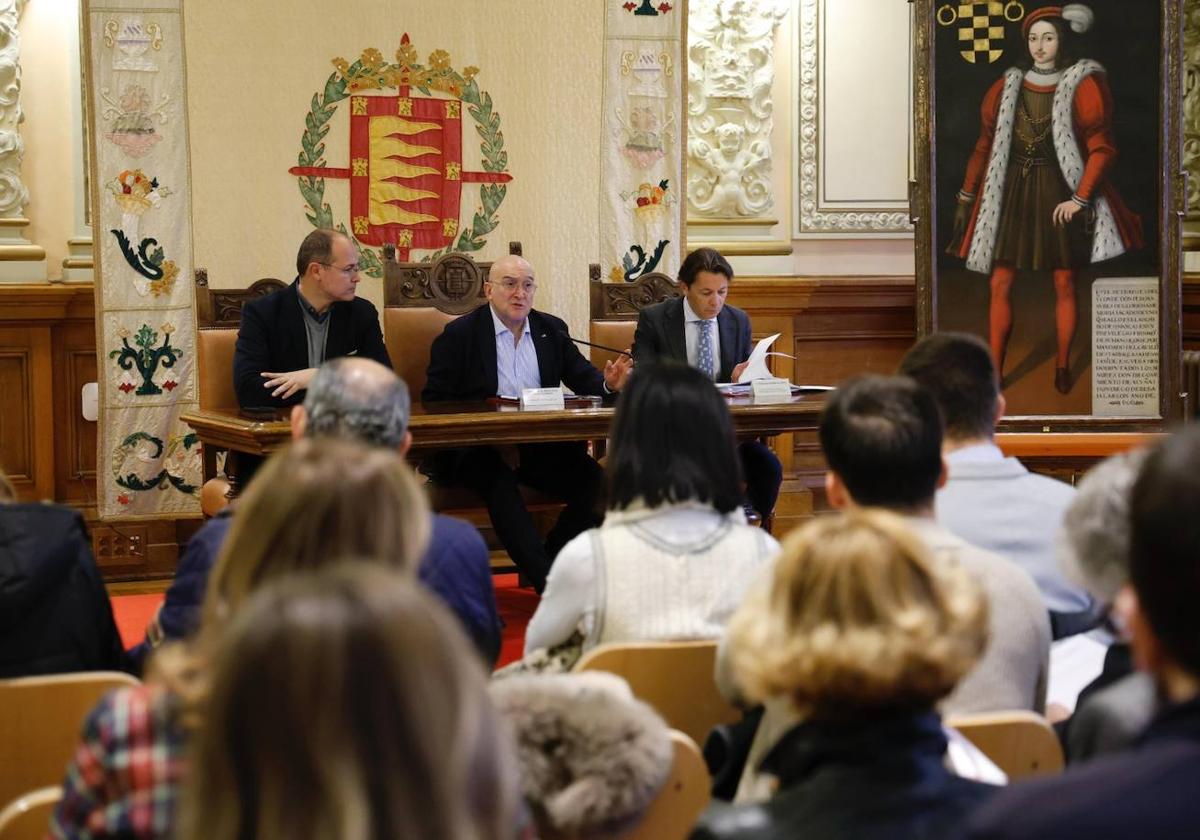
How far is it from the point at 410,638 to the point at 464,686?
0.06 m

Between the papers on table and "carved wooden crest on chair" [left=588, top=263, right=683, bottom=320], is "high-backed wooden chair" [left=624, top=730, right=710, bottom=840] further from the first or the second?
"carved wooden crest on chair" [left=588, top=263, right=683, bottom=320]

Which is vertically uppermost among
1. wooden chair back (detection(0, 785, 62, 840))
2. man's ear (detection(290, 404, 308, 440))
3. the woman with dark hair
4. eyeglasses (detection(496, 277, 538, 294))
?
the woman with dark hair

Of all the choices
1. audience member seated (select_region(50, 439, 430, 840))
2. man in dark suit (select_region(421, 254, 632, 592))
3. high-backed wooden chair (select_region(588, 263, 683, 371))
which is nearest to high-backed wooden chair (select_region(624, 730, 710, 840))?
audience member seated (select_region(50, 439, 430, 840))

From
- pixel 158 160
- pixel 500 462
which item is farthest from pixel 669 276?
pixel 158 160

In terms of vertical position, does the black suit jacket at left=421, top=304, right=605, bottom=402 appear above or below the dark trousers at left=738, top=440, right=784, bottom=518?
above

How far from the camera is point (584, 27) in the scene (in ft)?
20.5

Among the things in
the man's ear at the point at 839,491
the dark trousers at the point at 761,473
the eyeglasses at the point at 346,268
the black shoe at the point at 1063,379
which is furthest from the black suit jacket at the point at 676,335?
the man's ear at the point at 839,491

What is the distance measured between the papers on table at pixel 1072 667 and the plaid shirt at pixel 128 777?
1.36 meters

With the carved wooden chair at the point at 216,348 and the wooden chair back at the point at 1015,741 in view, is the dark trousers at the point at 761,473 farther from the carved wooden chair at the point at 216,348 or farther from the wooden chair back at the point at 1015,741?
the wooden chair back at the point at 1015,741

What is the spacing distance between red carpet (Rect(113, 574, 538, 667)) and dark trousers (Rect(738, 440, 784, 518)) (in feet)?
2.81

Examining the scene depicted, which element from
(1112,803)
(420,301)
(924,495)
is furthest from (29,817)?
(420,301)

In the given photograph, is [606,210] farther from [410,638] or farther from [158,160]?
[410,638]

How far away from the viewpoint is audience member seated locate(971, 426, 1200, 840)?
0.96 m

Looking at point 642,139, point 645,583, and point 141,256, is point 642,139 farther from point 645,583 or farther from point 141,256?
point 645,583
